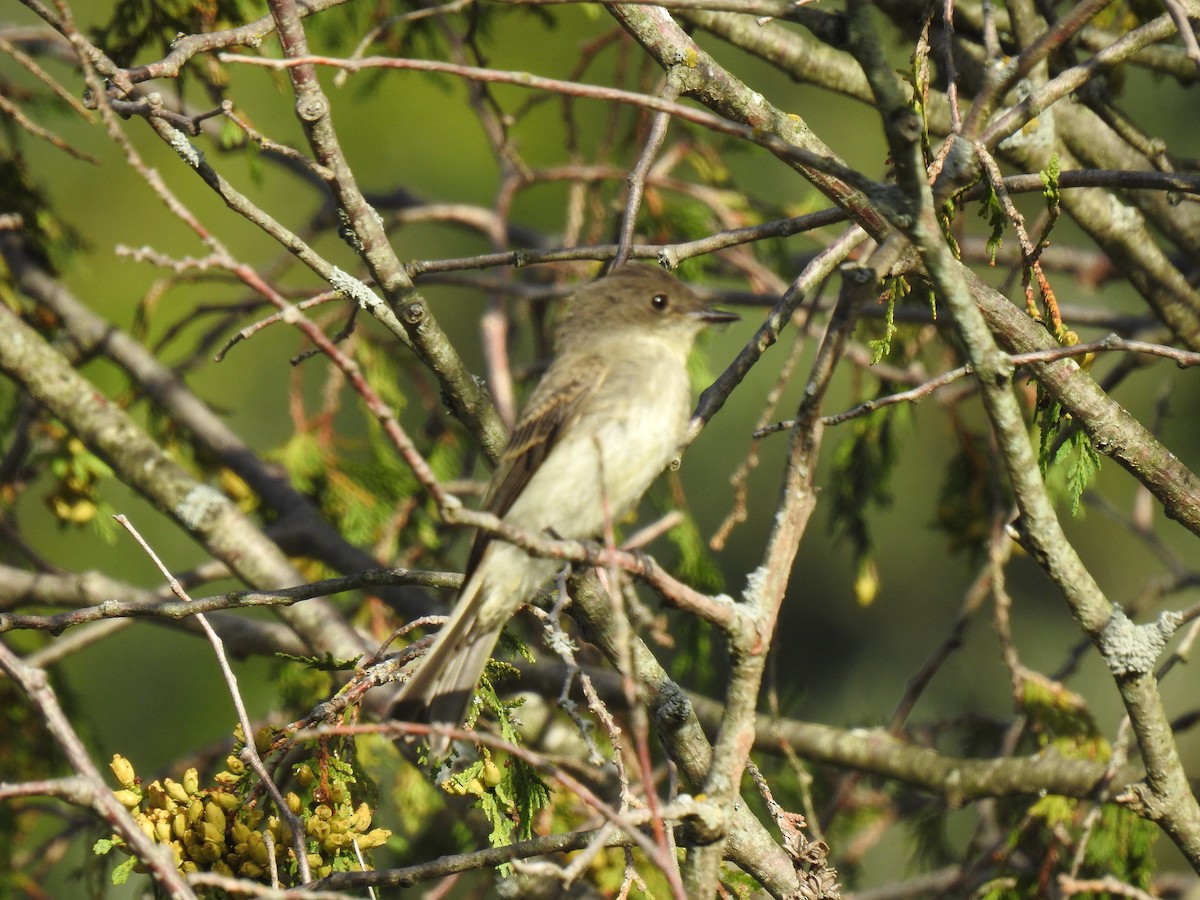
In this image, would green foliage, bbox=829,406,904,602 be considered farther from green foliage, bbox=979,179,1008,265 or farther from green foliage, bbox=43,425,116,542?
green foliage, bbox=43,425,116,542

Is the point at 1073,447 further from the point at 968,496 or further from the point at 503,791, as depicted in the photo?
the point at 968,496

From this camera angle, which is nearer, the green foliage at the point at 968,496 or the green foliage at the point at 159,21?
the green foliage at the point at 159,21

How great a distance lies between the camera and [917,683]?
4.66 metres

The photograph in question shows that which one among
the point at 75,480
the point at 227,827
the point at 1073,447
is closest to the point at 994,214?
the point at 1073,447

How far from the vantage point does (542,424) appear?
11.0 feet

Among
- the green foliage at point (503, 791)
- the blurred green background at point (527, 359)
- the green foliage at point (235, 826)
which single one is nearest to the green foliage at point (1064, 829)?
the green foliage at point (503, 791)

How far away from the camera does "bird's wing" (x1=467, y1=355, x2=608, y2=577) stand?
3225 millimetres

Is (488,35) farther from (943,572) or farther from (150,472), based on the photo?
(943,572)

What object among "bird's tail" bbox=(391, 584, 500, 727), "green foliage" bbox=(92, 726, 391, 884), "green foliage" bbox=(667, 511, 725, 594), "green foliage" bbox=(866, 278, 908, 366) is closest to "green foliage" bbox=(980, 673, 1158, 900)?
"green foliage" bbox=(667, 511, 725, 594)

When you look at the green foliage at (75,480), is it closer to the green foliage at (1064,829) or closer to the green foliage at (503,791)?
the green foliage at (503,791)

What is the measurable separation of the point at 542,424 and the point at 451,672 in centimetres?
73

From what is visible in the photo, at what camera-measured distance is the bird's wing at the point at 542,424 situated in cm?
322

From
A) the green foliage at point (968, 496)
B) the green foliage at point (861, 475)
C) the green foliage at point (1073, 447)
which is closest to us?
the green foliage at point (1073, 447)

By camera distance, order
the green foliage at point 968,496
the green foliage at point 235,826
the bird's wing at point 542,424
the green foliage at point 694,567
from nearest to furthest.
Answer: the green foliage at point 235,826 < the bird's wing at point 542,424 < the green foliage at point 694,567 < the green foliage at point 968,496
